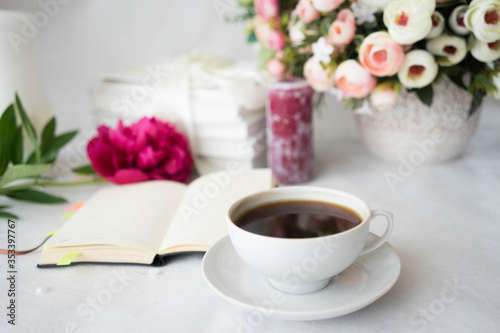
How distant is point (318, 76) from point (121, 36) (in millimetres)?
853

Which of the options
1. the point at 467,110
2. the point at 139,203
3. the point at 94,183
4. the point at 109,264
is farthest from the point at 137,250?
the point at 467,110

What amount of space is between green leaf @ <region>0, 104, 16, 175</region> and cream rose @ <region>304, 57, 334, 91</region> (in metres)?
0.57

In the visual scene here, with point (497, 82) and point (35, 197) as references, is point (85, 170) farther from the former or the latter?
point (497, 82)

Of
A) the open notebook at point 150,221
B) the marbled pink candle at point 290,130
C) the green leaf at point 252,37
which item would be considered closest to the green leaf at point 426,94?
the marbled pink candle at point 290,130

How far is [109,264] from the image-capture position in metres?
0.62

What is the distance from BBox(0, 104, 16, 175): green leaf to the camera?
0.83 meters

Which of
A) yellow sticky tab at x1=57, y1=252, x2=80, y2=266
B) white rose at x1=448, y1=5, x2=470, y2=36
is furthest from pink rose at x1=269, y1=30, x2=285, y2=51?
yellow sticky tab at x1=57, y1=252, x2=80, y2=266

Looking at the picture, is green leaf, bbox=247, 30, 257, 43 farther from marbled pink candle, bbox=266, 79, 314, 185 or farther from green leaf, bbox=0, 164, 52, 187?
green leaf, bbox=0, 164, 52, 187

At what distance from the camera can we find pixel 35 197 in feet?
2.74

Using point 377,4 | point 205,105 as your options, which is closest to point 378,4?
point 377,4

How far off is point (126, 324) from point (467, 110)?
764mm

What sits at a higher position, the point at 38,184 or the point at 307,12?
the point at 307,12

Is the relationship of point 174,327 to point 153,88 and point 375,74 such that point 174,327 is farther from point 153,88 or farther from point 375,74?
point 153,88

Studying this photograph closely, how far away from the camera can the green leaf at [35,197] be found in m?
0.83
